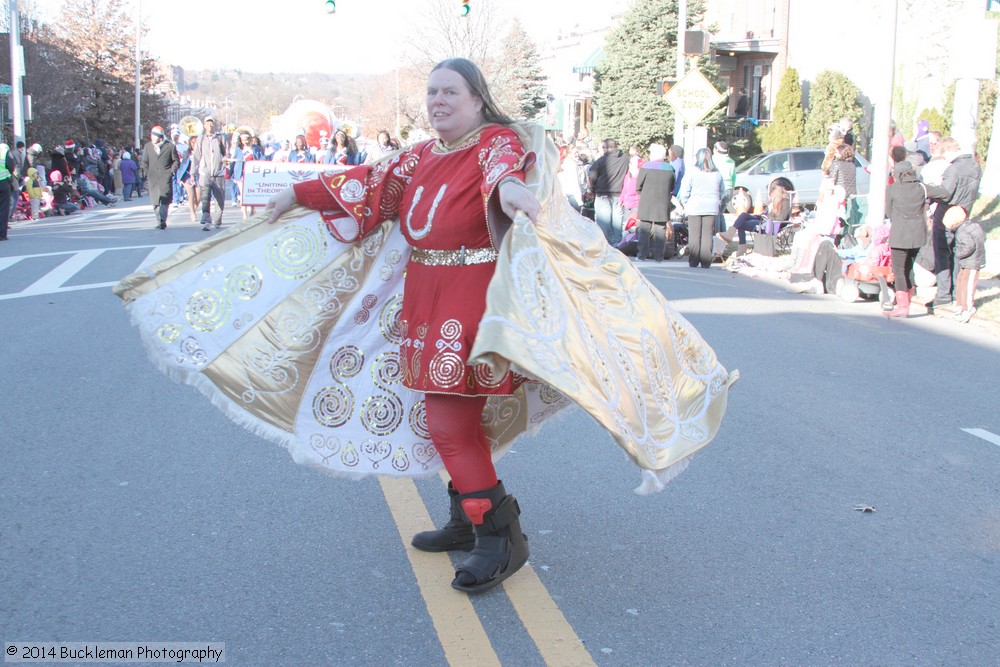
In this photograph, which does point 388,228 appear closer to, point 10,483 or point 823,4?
point 10,483

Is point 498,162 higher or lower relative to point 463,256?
higher

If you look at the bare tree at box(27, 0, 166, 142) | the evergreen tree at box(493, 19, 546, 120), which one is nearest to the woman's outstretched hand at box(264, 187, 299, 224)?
the evergreen tree at box(493, 19, 546, 120)

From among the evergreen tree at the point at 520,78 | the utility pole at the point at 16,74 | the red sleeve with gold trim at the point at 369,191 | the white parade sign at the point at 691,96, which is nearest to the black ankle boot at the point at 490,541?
the red sleeve with gold trim at the point at 369,191

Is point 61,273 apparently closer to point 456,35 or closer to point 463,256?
point 463,256

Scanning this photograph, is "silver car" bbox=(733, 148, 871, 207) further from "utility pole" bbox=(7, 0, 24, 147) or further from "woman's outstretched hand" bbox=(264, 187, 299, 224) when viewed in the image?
"woman's outstretched hand" bbox=(264, 187, 299, 224)

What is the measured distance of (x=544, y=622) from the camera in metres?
3.58

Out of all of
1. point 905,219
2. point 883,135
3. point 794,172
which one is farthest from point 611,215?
point 794,172

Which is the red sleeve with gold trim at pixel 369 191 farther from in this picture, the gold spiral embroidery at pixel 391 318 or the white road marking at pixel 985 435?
the white road marking at pixel 985 435

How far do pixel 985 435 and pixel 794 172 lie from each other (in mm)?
19346

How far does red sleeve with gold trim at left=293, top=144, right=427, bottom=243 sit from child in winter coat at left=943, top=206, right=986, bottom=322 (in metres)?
8.37

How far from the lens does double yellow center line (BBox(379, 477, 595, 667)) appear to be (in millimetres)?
3328

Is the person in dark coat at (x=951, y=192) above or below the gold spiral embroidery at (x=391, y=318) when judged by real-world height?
above

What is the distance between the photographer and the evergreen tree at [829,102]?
34125mm

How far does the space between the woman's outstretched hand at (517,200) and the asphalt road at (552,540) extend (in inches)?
56.4
